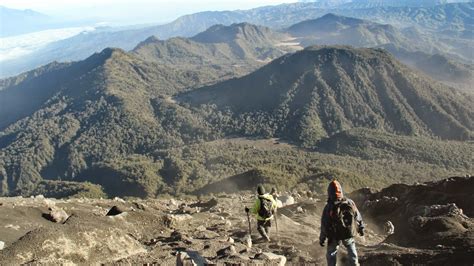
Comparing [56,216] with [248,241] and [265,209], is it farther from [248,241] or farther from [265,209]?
[265,209]

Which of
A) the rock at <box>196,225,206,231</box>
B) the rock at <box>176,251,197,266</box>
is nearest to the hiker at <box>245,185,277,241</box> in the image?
→ the rock at <box>196,225,206,231</box>

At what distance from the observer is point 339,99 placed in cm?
14225

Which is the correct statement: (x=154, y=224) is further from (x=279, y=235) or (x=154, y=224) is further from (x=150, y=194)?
(x=150, y=194)

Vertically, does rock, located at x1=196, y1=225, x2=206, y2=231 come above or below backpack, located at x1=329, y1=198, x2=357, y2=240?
below

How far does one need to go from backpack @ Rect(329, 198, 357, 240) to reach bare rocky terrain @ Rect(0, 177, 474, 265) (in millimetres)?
2493

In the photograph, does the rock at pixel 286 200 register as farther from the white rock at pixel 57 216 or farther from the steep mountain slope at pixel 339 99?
the steep mountain slope at pixel 339 99

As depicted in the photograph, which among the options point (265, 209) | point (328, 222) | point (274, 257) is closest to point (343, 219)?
point (328, 222)

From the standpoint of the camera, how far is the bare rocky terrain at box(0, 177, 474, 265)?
44.5ft

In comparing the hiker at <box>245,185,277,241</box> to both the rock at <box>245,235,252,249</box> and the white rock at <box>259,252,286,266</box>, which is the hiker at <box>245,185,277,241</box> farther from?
the white rock at <box>259,252,286,266</box>

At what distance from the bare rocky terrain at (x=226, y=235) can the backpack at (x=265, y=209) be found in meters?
1.02

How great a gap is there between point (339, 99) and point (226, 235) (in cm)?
12845

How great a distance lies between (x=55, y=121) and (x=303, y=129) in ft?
289

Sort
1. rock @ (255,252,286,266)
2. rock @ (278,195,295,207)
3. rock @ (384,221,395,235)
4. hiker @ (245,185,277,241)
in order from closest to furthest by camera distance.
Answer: rock @ (255,252,286,266) → hiker @ (245,185,277,241) → rock @ (384,221,395,235) → rock @ (278,195,295,207)

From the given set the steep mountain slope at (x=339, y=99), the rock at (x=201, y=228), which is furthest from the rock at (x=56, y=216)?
the steep mountain slope at (x=339, y=99)
